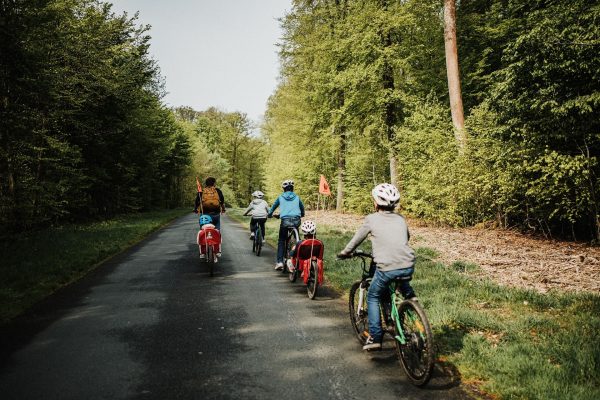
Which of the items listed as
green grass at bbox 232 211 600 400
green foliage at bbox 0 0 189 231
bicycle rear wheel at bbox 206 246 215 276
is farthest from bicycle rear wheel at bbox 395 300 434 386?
green foliage at bbox 0 0 189 231

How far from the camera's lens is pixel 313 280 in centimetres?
720

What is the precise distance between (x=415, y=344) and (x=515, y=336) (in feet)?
5.50

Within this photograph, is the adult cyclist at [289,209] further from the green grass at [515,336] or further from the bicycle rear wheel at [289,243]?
the green grass at [515,336]

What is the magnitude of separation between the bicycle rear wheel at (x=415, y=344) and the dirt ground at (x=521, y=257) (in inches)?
153

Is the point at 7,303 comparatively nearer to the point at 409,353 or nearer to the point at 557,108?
the point at 409,353

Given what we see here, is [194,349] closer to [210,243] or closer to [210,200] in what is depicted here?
[210,243]

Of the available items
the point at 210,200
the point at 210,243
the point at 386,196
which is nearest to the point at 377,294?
the point at 386,196

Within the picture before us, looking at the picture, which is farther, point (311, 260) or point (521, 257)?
point (521, 257)

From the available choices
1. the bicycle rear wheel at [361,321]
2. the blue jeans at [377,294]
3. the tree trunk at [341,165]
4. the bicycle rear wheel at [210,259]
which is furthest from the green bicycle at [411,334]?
the tree trunk at [341,165]

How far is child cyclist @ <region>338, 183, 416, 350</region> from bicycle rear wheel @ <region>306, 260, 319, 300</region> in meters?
2.66

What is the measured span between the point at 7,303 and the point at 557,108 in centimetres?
1223

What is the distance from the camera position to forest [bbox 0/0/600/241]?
32.4ft

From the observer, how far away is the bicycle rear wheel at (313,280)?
7.07 m

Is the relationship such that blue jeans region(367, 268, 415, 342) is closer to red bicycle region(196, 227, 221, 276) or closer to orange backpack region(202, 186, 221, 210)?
red bicycle region(196, 227, 221, 276)
